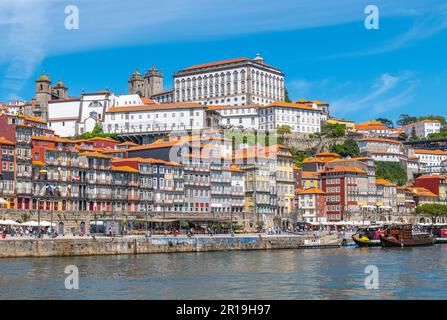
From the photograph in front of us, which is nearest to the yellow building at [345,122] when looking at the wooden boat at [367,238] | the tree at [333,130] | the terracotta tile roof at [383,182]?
the tree at [333,130]

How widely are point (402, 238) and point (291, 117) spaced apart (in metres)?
65.8

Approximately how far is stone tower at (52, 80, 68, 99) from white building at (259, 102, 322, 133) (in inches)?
1736

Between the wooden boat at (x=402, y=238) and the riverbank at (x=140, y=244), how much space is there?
613 cm

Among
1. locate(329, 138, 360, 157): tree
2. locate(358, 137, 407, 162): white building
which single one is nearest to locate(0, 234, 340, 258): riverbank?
locate(329, 138, 360, 157): tree

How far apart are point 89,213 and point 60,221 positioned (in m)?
4.53

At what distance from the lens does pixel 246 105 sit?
15425cm

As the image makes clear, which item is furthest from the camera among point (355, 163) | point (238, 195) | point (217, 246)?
point (355, 163)

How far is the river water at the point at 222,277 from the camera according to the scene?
3736cm

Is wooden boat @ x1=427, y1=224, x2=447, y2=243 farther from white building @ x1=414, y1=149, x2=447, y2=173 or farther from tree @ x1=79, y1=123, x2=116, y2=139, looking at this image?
tree @ x1=79, y1=123, x2=116, y2=139

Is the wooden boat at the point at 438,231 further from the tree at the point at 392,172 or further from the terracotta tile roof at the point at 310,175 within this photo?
the tree at the point at 392,172

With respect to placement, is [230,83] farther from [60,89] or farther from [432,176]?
[432,176]

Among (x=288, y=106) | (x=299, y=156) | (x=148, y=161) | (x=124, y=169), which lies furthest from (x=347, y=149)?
(x=124, y=169)
